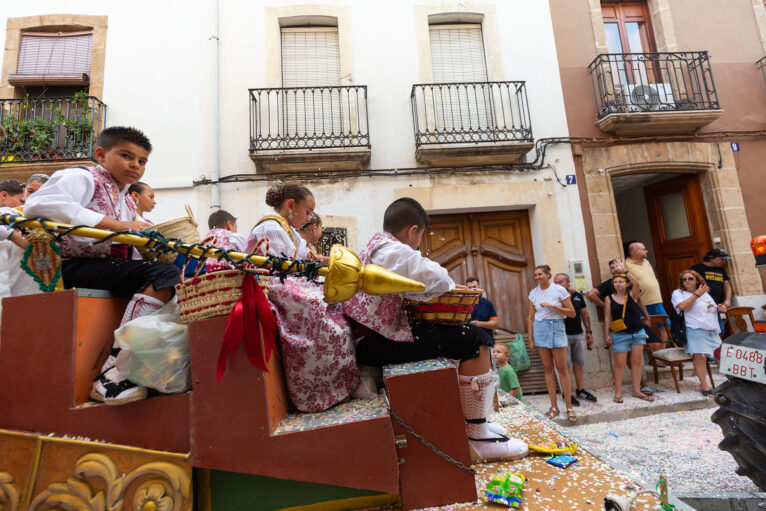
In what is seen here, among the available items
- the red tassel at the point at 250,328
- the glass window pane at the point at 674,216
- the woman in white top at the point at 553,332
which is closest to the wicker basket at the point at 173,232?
the red tassel at the point at 250,328

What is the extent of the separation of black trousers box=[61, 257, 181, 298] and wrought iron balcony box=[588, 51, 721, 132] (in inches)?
321

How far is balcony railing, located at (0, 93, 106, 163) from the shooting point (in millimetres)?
7023

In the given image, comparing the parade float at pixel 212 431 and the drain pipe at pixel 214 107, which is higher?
the drain pipe at pixel 214 107

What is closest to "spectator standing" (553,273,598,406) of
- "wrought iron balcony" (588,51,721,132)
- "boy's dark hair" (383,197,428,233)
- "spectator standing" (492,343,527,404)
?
"spectator standing" (492,343,527,404)

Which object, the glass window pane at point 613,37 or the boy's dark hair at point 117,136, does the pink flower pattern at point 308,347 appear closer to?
the boy's dark hair at point 117,136

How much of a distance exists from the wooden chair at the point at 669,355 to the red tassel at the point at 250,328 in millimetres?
6883

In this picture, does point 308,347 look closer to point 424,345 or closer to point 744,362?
point 424,345

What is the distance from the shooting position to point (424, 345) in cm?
218

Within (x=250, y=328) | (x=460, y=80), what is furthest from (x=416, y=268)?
(x=460, y=80)

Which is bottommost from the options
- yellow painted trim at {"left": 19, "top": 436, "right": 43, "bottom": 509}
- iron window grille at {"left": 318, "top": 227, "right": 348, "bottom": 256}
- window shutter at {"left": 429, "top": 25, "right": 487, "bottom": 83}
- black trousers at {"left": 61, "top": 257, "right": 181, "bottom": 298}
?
yellow painted trim at {"left": 19, "top": 436, "right": 43, "bottom": 509}

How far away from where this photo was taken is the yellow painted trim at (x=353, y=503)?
68.9 inches

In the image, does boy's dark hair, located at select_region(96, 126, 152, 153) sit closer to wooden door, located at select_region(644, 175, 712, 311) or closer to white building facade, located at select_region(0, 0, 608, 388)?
white building facade, located at select_region(0, 0, 608, 388)

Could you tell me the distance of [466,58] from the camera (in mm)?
8391

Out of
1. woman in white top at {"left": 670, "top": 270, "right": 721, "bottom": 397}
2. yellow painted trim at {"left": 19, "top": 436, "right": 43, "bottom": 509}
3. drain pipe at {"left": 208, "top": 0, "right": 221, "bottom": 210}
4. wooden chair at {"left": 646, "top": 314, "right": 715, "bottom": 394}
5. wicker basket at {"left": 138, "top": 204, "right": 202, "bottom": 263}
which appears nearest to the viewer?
yellow painted trim at {"left": 19, "top": 436, "right": 43, "bottom": 509}
